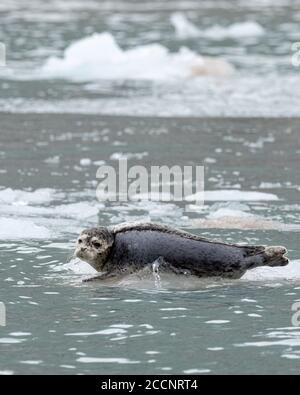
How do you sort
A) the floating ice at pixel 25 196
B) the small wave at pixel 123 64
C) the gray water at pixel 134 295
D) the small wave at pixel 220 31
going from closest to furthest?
the gray water at pixel 134 295 → the floating ice at pixel 25 196 → the small wave at pixel 123 64 → the small wave at pixel 220 31

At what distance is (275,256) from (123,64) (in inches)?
537

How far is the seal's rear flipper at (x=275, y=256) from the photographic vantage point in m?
8.66

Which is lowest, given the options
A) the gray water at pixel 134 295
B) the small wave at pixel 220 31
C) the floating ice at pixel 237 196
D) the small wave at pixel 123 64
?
the gray water at pixel 134 295

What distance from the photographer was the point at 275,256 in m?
8.66

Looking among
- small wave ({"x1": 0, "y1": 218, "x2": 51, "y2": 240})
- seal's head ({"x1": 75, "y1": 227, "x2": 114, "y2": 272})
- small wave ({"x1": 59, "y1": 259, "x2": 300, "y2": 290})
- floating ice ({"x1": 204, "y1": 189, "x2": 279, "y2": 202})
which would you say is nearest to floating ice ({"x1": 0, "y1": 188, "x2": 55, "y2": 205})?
small wave ({"x1": 0, "y1": 218, "x2": 51, "y2": 240})

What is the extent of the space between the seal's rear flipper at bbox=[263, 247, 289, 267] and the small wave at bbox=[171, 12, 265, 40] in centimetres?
1955

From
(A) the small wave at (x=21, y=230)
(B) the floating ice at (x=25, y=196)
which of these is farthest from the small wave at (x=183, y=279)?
(B) the floating ice at (x=25, y=196)

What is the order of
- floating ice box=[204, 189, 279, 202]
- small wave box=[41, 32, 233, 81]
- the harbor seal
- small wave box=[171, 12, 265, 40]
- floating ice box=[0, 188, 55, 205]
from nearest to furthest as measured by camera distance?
the harbor seal
floating ice box=[0, 188, 55, 205]
floating ice box=[204, 189, 279, 202]
small wave box=[41, 32, 233, 81]
small wave box=[171, 12, 265, 40]

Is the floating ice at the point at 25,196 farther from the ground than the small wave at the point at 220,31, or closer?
closer

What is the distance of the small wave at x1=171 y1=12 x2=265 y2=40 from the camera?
92.9ft

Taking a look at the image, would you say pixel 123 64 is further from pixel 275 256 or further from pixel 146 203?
pixel 275 256

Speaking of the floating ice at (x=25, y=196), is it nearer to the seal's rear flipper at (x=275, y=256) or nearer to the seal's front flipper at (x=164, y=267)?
the seal's front flipper at (x=164, y=267)

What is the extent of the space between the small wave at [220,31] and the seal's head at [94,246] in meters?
19.6

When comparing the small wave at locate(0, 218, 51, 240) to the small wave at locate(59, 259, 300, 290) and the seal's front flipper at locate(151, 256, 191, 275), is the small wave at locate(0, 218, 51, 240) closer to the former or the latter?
the small wave at locate(59, 259, 300, 290)
